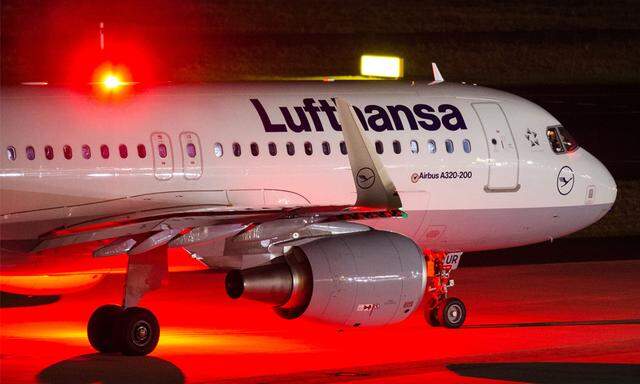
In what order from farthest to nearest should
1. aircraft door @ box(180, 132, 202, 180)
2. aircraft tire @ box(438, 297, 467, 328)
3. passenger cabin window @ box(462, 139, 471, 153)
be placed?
passenger cabin window @ box(462, 139, 471, 153), aircraft tire @ box(438, 297, 467, 328), aircraft door @ box(180, 132, 202, 180)

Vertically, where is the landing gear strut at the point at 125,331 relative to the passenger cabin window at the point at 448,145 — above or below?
below

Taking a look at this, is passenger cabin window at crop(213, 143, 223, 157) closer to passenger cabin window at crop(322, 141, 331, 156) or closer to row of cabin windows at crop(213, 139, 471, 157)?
row of cabin windows at crop(213, 139, 471, 157)

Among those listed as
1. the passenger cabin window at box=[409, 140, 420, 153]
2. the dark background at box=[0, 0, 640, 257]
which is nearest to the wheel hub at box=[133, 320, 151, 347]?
the passenger cabin window at box=[409, 140, 420, 153]

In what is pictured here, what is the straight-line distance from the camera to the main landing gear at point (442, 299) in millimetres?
23188

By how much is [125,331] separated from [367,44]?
47.4 m

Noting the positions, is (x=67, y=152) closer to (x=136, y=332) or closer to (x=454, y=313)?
(x=136, y=332)

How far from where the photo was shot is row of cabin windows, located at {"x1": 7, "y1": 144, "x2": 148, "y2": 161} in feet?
69.9

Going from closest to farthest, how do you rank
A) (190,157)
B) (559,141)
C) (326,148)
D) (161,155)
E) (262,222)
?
(262,222), (161,155), (190,157), (326,148), (559,141)

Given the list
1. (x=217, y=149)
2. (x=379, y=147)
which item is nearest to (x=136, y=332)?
(x=217, y=149)

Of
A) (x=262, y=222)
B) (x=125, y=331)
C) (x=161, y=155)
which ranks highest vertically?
(x=161, y=155)

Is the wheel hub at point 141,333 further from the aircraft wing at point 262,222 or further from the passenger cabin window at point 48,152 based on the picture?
the passenger cabin window at point 48,152

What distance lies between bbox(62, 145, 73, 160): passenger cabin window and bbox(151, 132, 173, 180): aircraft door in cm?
122

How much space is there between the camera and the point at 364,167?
63.8 ft

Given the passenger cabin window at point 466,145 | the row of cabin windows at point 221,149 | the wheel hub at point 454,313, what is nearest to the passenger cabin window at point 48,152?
the row of cabin windows at point 221,149
